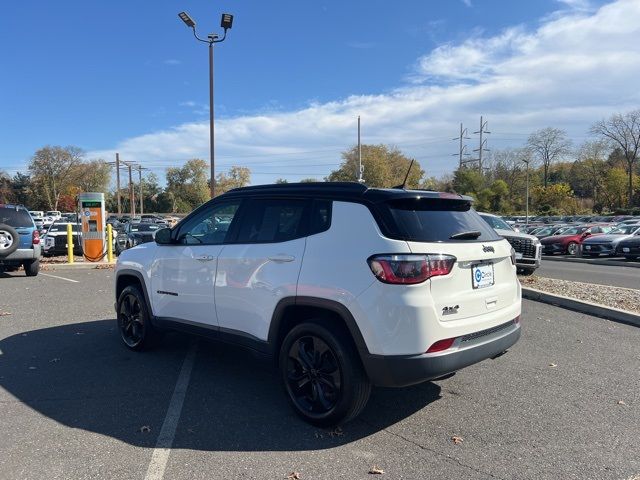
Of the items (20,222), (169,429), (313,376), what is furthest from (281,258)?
(20,222)

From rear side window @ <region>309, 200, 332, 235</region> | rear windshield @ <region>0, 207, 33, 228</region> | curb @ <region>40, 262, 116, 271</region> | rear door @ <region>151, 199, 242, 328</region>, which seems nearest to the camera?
rear side window @ <region>309, 200, 332, 235</region>

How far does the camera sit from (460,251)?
3.64 meters

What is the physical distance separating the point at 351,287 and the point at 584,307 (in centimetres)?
647

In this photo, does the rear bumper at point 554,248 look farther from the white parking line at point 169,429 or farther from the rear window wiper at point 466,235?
the white parking line at point 169,429

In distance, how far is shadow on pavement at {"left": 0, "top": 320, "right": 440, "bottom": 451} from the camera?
366 centimetres

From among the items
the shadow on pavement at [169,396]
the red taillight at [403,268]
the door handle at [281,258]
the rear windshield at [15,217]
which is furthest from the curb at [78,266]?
the red taillight at [403,268]

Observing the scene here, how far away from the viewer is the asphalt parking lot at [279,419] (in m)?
3.23

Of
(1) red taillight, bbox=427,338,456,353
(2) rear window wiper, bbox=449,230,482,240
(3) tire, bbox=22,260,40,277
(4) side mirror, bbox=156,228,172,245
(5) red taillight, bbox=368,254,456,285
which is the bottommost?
(3) tire, bbox=22,260,40,277

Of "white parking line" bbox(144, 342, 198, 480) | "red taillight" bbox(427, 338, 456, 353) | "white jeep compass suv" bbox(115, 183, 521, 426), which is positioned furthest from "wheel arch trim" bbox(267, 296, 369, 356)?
"white parking line" bbox(144, 342, 198, 480)

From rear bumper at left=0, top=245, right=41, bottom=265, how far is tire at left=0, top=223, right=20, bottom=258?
0.29m

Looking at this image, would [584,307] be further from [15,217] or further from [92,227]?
[92,227]

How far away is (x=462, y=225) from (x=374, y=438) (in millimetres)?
1740

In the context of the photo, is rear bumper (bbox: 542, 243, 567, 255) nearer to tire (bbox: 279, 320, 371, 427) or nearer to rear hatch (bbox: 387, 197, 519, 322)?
rear hatch (bbox: 387, 197, 519, 322)

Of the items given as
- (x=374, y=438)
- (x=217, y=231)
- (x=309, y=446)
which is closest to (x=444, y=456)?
(x=374, y=438)
